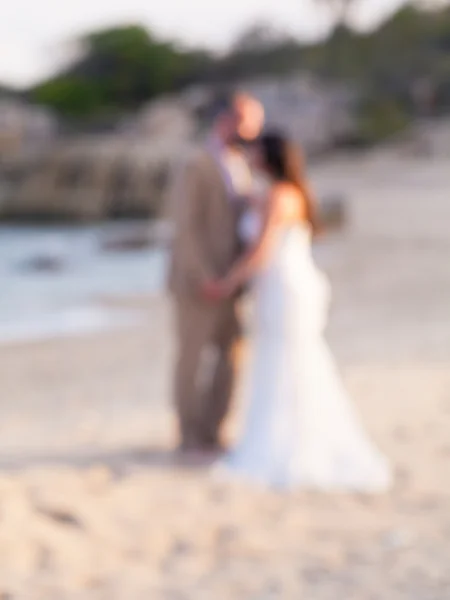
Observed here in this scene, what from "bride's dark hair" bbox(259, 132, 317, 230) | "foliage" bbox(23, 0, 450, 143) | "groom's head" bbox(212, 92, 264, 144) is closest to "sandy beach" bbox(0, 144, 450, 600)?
"bride's dark hair" bbox(259, 132, 317, 230)

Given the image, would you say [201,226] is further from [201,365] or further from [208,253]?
[201,365]

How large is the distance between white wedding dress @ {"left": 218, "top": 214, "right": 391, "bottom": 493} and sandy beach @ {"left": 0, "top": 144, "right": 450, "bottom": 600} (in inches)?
8.3

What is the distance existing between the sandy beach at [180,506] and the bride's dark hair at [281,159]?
1.45 meters

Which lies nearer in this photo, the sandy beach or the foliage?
the sandy beach

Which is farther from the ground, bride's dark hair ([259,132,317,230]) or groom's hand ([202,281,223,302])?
bride's dark hair ([259,132,317,230])

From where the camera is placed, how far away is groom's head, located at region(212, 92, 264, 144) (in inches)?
174

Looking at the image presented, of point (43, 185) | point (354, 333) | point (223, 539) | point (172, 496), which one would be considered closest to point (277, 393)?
point (172, 496)

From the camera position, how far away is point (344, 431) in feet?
14.7

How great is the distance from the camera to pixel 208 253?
15.3 ft

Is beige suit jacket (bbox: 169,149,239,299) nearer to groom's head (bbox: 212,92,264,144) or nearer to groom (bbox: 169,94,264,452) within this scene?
groom (bbox: 169,94,264,452)

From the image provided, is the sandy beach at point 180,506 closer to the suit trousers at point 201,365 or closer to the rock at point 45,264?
the suit trousers at point 201,365

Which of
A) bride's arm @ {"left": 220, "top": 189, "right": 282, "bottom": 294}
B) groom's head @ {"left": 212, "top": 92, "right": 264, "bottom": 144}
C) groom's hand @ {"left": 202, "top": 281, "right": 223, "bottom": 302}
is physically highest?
groom's head @ {"left": 212, "top": 92, "right": 264, "bottom": 144}

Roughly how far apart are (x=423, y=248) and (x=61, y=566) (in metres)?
14.1

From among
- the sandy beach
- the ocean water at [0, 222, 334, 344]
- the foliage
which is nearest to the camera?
the sandy beach
